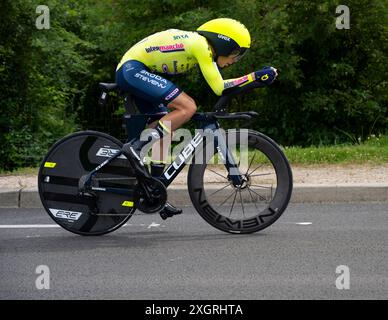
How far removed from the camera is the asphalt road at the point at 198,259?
18.7 ft

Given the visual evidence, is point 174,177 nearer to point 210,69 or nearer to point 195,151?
point 195,151

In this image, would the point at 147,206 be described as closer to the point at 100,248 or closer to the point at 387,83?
the point at 100,248

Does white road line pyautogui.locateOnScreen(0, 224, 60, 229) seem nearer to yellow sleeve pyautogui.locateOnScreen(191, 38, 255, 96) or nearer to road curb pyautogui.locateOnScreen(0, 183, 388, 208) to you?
road curb pyautogui.locateOnScreen(0, 183, 388, 208)

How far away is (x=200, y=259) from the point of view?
6.61 meters

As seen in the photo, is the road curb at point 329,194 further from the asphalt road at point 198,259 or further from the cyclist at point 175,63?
the cyclist at point 175,63

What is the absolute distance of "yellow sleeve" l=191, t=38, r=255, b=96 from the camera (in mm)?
7070

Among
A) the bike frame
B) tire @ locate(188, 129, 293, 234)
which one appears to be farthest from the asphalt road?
the bike frame

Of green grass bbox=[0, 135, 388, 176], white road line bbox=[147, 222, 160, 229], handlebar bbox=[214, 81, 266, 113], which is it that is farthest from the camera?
green grass bbox=[0, 135, 388, 176]

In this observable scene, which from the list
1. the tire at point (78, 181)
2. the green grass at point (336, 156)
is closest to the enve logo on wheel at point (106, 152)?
the tire at point (78, 181)

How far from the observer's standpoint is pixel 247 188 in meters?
7.34

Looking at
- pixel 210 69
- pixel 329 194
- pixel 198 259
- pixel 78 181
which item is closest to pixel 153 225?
pixel 78 181

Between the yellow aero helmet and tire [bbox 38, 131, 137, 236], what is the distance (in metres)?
1.06

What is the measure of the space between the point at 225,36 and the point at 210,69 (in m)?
0.30
